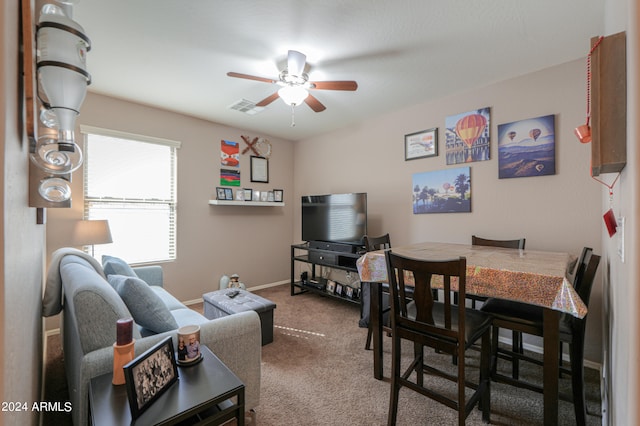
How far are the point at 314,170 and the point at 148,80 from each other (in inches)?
103

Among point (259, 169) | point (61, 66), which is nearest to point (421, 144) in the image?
point (259, 169)

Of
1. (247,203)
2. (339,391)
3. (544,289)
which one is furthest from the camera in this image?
(247,203)

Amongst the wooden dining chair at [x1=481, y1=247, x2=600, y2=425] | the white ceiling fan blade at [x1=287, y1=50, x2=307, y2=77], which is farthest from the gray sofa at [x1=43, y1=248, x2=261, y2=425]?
the white ceiling fan blade at [x1=287, y1=50, x2=307, y2=77]

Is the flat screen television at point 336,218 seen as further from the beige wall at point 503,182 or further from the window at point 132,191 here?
the window at point 132,191

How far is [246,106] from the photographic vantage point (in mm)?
3361

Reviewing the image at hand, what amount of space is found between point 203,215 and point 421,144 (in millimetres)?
3112

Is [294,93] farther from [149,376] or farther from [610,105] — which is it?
[149,376]

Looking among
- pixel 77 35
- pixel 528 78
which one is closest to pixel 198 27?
pixel 77 35

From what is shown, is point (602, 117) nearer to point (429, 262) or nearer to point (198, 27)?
point (429, 262)

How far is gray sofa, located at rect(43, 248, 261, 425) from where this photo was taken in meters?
1.22

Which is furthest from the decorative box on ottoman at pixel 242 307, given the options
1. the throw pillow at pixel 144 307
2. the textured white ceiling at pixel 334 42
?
the textured white ceiling at pixel 334 42

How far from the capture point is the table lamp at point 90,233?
2.72m

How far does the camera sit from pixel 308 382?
2072 millimetres

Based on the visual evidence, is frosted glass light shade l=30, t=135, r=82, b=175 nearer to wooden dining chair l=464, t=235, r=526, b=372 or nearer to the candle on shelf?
the candle on shelf
